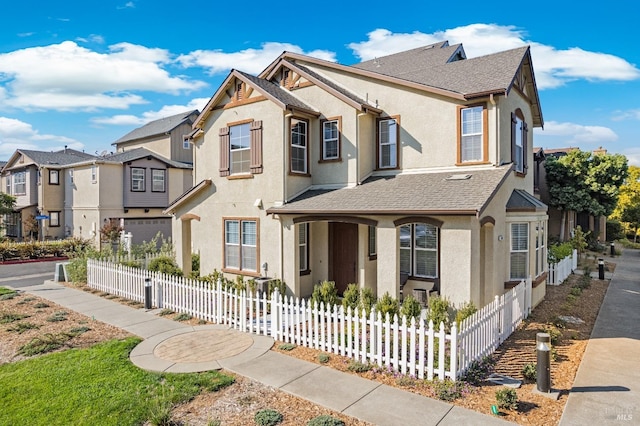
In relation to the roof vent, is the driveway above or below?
below

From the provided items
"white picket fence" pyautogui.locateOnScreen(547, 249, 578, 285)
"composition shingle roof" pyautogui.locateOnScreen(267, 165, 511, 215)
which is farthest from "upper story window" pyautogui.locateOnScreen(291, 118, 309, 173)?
"white picket fence" pyautogui.locateOnScreen(547, 249, 578, 285)

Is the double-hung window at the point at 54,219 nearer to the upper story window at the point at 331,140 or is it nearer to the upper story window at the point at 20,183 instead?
the upper story window at the point at 20,183

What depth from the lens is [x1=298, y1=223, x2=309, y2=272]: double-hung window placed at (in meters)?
14.1

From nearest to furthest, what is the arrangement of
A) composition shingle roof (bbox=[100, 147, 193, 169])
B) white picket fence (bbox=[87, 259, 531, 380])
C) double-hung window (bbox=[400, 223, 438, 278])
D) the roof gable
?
white picket fence (bbox=[87, 259, 531, 380]) → double-hung window (bbox=[400, 223, 438, 278]) → the roof gable → composition shingle roof (bbox=[100, 147, 193, 169])

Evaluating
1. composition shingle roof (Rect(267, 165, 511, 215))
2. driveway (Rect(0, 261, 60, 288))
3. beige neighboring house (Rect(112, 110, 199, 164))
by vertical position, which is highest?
beige neighboring house (Rect(112, 110, 199, 164))

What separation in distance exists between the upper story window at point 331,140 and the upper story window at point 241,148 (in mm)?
2329

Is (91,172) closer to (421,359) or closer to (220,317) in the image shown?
(220,317)

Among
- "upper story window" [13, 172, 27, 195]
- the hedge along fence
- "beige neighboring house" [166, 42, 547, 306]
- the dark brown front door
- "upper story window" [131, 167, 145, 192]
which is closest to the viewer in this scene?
"beige neighboring house" [166, 42, 547, 306]

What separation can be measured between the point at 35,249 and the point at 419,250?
25213 millimetres

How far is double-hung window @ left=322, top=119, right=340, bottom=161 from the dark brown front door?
2.50 m

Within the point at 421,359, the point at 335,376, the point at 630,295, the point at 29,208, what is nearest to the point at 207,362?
the point at 335,376

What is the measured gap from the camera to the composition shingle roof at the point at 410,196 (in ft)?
33.7

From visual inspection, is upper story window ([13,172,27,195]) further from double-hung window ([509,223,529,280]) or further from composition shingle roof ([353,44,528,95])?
double-hung window ([509,223,529,280])

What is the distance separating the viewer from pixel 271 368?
26.4 ft
